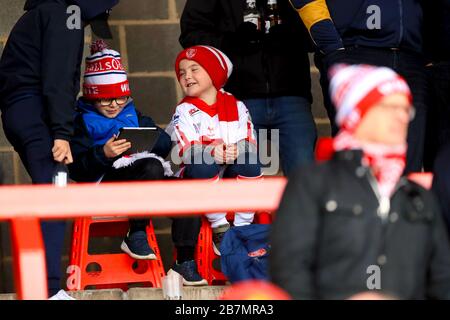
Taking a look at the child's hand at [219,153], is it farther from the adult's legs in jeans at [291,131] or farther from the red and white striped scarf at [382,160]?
the red and white striped scarf at [382,160]

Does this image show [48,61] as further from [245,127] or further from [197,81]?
[245,127]

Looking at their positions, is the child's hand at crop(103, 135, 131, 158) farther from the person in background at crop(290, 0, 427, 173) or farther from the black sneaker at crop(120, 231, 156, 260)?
the person in background at crop(290, 0, 427, 173)

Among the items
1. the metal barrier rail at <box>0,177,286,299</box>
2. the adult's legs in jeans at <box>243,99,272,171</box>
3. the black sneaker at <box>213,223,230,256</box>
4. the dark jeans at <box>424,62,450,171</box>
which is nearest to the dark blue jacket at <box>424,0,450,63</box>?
the dark jeans at <box>424,62,450,171</box>

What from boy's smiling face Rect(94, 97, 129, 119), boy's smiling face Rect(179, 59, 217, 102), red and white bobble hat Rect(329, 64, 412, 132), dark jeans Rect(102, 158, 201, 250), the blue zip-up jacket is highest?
the blue zip-up jacket

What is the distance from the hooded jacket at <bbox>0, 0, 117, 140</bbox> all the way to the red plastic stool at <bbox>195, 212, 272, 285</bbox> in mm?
855

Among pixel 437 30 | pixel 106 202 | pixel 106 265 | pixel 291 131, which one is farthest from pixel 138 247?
pixel 106 202

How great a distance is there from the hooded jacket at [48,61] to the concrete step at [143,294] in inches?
26.6

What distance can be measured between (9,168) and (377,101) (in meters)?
3.67

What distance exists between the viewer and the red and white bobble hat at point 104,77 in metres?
5.86

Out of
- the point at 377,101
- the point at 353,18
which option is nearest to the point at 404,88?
the point at 377,101

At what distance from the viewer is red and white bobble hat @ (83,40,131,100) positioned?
5855 mm

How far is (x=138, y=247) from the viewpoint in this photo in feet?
19.1

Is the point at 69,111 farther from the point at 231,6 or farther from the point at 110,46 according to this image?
the point at 110,46

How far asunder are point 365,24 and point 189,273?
129 cm
